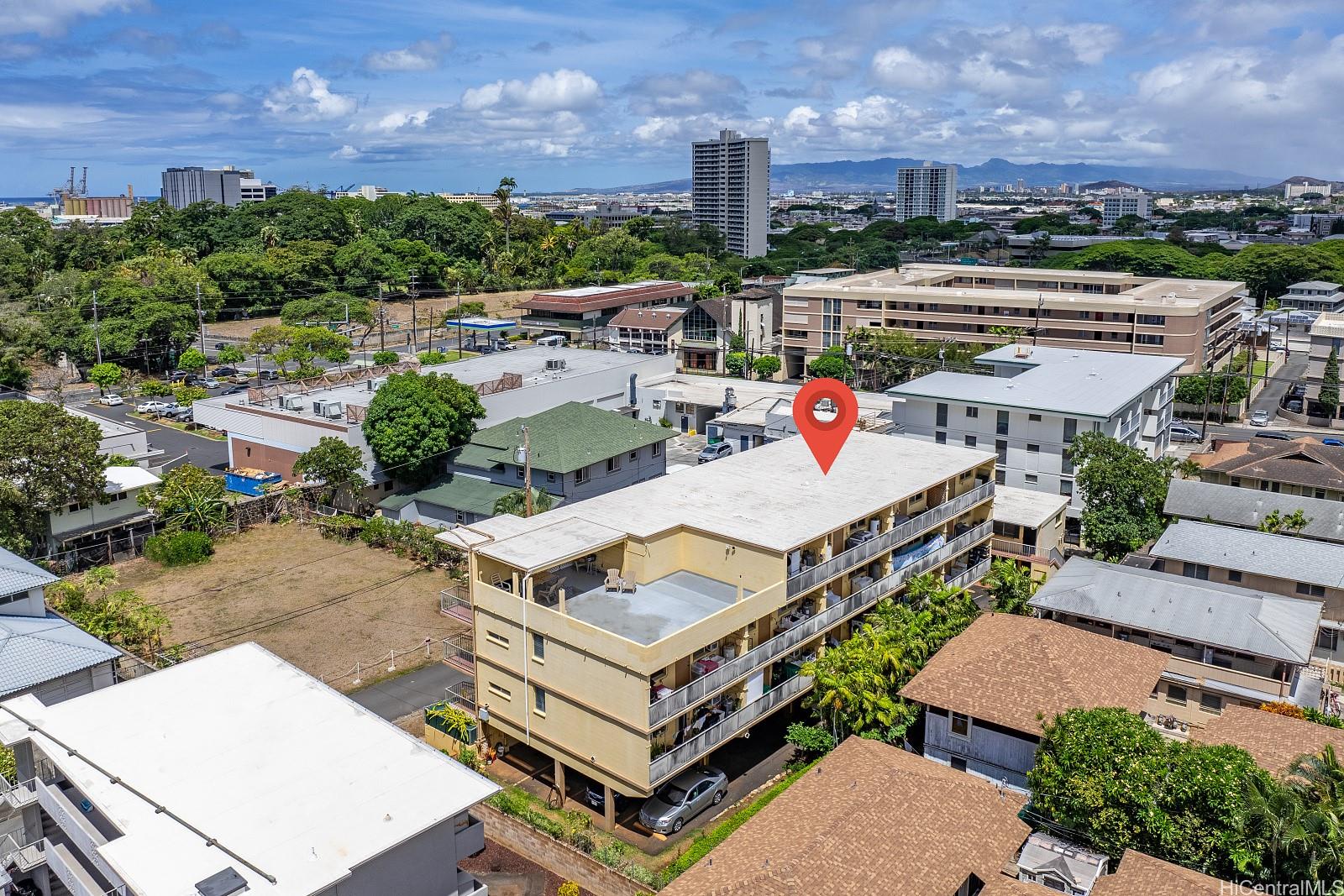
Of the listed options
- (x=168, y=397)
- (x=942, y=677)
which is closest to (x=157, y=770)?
(x=942, y=677)

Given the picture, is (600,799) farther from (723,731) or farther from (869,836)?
(869,836)

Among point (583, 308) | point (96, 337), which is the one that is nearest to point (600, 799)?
point (96, 337)

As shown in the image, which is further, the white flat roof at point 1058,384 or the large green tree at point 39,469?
the white flat roof at point 1058,384

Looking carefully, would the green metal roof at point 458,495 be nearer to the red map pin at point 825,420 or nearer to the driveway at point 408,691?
the driveway at point 408,691

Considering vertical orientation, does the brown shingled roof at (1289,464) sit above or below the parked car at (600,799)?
above

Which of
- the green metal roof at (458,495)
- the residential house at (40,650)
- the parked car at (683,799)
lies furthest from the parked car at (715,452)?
the residential house at (40,650)

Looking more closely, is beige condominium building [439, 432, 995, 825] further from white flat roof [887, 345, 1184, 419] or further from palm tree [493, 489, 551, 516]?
white flat roof [887, 345, 1184, 419]

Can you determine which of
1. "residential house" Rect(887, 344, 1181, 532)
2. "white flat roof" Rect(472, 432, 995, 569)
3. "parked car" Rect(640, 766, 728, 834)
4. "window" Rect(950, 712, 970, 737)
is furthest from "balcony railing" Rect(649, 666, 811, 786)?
"residential house" Rect(887, 344, 1181, 532)
